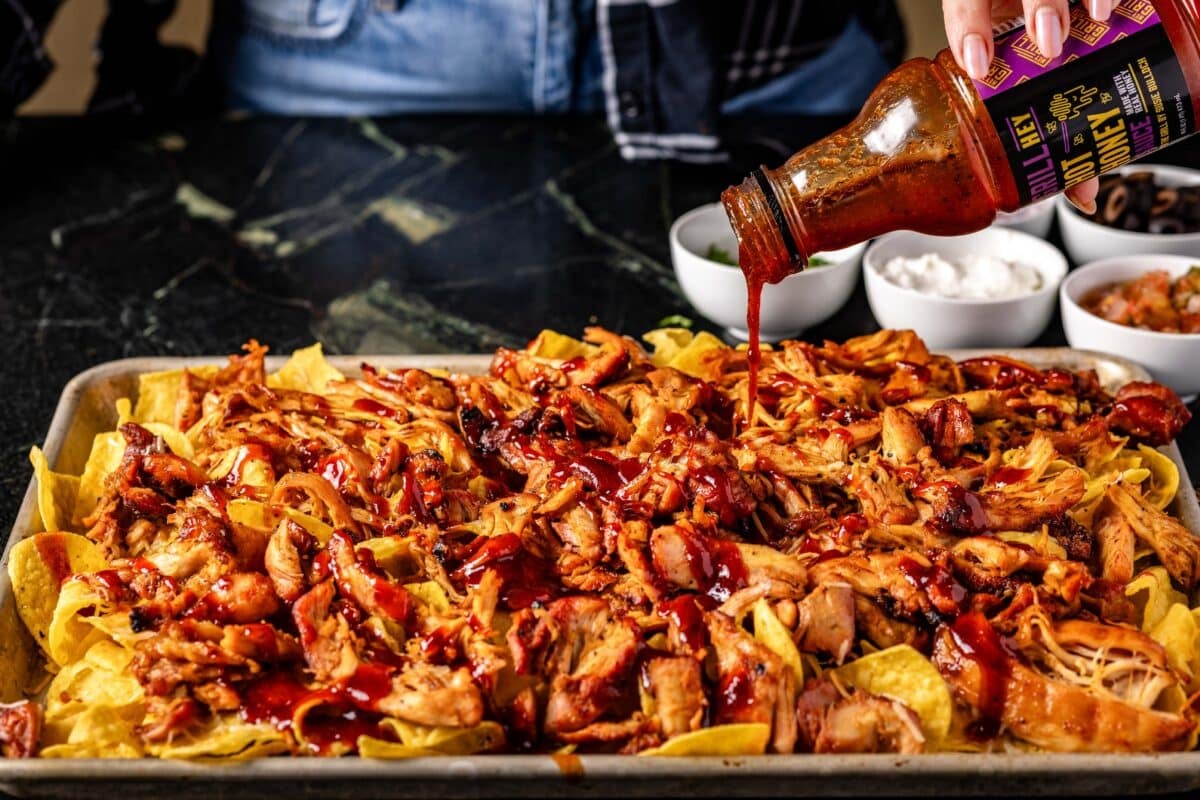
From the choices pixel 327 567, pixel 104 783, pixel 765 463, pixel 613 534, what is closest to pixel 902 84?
pixel 765 463

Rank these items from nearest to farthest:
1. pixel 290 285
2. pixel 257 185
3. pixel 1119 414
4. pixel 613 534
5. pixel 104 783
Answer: pixel 104 783, pixel 613 534, pixel 1119 414, pixel 290 285, pixel 257 185

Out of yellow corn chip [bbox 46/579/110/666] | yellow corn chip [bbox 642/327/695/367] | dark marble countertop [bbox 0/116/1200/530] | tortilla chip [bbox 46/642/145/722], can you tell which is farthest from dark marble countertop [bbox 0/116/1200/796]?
tortilla chip [bbox 46/642/145/722]

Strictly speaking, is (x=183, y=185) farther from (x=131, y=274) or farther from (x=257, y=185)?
(x=131, y=274)

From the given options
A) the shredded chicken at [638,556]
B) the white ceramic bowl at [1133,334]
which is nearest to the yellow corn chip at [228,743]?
the shredded chicken at [638,556]

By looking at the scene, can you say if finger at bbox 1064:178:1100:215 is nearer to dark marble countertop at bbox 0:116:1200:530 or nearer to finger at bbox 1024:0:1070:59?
finger at bbox 1024:0:1070:59

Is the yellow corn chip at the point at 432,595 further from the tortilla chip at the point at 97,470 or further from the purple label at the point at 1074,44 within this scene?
the purple label at the point at 1074,44

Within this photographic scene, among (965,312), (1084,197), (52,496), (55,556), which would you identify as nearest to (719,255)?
(965,312)
